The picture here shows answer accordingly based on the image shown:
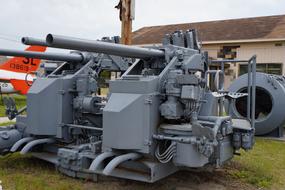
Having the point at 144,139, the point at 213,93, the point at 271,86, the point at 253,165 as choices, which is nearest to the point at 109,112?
the point at 144,139

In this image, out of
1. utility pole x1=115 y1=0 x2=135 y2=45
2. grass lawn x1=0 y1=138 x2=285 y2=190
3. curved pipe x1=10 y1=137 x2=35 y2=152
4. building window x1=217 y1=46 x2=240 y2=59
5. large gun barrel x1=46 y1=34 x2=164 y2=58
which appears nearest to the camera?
large gun barrel x1=46 y1=34 x2=164 y2=58

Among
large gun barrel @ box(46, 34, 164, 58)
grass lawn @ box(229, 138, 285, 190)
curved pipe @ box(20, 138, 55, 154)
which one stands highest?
large gun barrel @ box(46, 34, 164, 58)

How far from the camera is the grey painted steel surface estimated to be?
8156 millimetres

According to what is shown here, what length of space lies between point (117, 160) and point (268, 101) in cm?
565

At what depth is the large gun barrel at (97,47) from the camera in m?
3.29

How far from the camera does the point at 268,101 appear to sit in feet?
28.6

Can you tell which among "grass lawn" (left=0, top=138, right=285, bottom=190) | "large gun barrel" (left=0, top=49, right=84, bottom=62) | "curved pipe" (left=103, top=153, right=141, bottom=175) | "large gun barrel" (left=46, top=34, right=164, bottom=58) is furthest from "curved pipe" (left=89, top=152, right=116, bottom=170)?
"large gun barrel" (left=0, top=49, right=84, bottom=62)

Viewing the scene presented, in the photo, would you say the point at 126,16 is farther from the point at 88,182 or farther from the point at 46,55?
the point at 88,182

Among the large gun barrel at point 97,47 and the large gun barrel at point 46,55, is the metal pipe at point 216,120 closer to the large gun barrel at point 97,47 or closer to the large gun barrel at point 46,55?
the large gun barrel at point 97,47

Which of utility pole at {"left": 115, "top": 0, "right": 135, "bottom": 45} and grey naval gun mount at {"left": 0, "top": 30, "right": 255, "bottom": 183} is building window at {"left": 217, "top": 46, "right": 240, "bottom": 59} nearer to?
utility pole at {"left": 115, "top": 0, "right": 135, "bottom": 45}

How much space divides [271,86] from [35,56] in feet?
16.6

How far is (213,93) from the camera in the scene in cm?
488

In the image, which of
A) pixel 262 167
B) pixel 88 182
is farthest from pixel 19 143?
pixel 262 167

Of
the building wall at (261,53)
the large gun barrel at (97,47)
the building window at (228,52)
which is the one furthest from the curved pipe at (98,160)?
the building window at (228,52)
